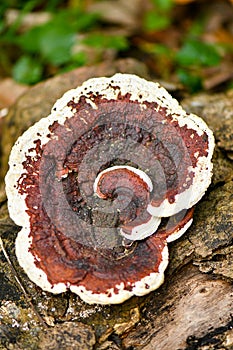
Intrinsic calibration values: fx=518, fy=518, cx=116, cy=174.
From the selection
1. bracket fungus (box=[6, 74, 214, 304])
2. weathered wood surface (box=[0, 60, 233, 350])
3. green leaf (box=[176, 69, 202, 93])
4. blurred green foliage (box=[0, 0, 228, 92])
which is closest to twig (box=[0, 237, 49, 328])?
weathered wood surface (box=[0, 60, 233, 350])

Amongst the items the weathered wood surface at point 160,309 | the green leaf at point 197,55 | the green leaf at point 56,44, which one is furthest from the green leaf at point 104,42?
the weathered wood surface at point 160,309

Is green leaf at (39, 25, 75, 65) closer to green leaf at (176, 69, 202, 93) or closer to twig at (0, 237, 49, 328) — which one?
green leaf at (176, 69, 202, 93)

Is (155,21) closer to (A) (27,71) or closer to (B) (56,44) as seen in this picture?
(B) (56,44)

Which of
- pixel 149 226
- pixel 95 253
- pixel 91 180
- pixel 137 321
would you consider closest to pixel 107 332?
pixel 137 321

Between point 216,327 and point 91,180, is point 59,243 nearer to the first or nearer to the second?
point 91,180

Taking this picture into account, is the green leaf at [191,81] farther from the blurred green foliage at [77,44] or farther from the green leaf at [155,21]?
the green leaf at [155,21]

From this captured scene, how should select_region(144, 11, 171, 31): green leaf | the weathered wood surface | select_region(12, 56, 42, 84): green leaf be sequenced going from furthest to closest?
select_region(144, 11, 171, 31): green leaf < select_region(12, 56, 42, 84): green leaf < the weathered wood surface
